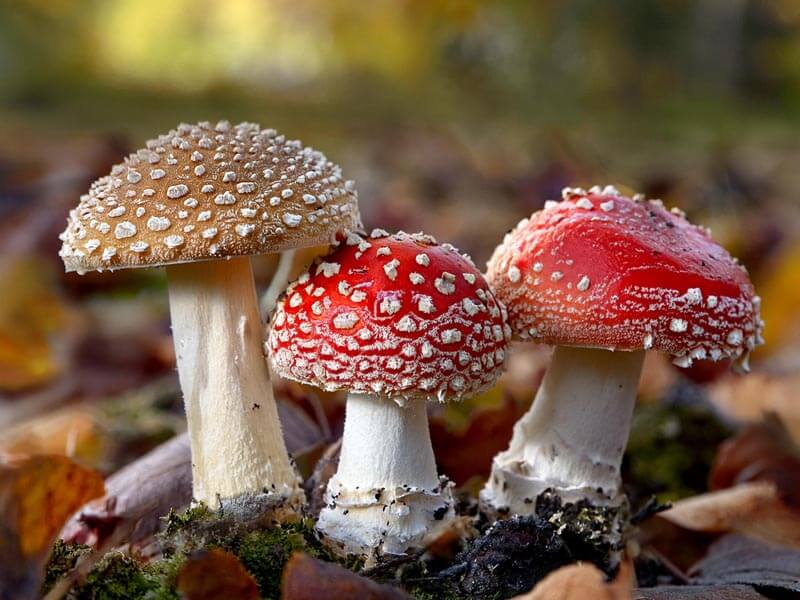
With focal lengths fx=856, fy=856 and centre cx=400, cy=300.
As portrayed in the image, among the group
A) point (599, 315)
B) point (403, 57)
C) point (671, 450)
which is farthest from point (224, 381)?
point (403, 57)

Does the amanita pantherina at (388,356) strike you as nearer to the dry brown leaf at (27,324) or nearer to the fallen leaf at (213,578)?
the fallen leaf at (213,578)

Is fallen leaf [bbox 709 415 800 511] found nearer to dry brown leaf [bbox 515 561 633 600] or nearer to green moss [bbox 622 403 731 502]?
green moss [bbox 622 403 731 502]

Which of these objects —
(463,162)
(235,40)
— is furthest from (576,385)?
(235,40)

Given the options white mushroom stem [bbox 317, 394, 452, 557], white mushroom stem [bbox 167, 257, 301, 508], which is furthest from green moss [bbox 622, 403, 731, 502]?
white mushroom stem [bbox 167, 257, 301, 508]

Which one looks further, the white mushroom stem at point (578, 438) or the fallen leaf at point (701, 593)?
the white mushroom stem at point (578, 438)

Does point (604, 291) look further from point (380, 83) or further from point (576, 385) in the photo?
point (380, 83)

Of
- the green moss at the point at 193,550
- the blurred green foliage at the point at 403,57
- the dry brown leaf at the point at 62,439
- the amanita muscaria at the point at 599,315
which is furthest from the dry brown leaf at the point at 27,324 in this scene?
the blurred green foliage at the point at 403,57
